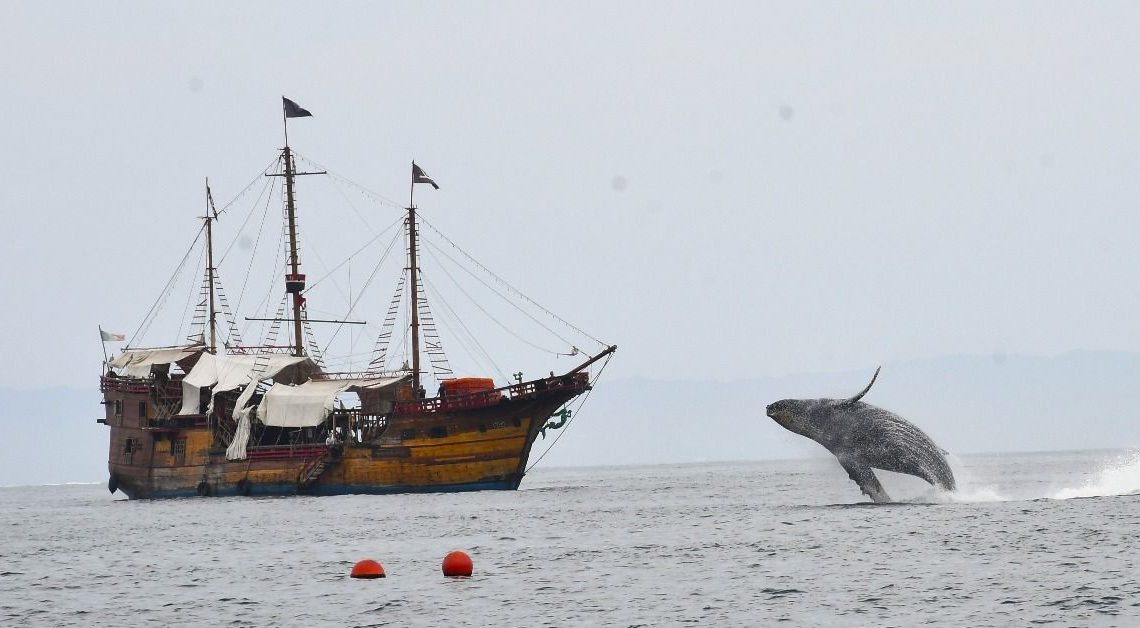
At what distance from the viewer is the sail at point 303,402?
8675 cm

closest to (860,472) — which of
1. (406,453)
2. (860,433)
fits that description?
(860,433)

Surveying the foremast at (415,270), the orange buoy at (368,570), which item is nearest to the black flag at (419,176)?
the foremast at (415,270)

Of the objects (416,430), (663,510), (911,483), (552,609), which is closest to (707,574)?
(552,609)

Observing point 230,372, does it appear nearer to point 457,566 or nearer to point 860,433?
point 860,433

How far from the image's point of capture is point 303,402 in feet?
287

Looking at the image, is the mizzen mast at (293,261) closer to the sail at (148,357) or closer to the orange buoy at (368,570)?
the sail at (148,357)

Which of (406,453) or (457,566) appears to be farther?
(406,453)

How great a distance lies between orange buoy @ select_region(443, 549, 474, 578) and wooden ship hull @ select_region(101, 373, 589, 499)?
42102 mm

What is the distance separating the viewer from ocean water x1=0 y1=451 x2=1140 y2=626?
107ft

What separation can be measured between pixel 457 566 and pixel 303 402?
1931 inches

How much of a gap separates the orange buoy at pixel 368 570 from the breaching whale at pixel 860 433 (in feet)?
46.7

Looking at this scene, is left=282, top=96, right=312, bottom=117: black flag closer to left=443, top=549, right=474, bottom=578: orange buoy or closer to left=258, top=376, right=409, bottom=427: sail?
left=258, top=376, right=409, bottom=427: sail

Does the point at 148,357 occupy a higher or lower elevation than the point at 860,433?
higher

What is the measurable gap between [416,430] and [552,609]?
5056 cm
